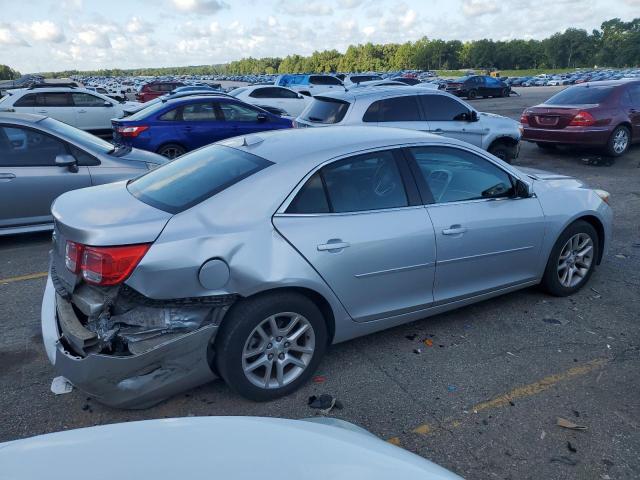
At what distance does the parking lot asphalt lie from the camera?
2.86 meters

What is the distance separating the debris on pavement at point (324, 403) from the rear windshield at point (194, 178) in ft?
4.59

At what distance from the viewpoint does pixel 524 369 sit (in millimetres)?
3604

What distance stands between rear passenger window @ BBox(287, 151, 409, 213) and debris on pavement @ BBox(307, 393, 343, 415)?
1.16 meters

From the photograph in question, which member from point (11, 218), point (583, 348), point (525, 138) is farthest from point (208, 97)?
point (583, 348)

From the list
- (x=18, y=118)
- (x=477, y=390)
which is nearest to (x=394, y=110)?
(x=18, y=118)

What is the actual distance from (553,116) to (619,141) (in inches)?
58.8

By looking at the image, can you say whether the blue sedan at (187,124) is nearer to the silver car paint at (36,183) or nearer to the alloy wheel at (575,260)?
the silver car paint at (36,183)

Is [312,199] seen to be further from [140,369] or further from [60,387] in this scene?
[60,387]

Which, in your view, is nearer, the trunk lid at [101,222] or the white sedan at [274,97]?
the trunk lid at [101,222]

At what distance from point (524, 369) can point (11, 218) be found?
563 cm

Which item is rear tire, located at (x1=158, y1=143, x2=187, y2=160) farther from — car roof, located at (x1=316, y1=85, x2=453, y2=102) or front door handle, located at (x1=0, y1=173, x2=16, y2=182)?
front door handle, located at (x1=0, y1=173, x2=16, y2=182)

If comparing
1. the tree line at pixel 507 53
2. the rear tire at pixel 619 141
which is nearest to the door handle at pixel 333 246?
the rear tire at pixel 619 141

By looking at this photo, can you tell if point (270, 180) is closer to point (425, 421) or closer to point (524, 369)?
point (425, 421)

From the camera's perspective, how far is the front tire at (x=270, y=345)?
300 cm
